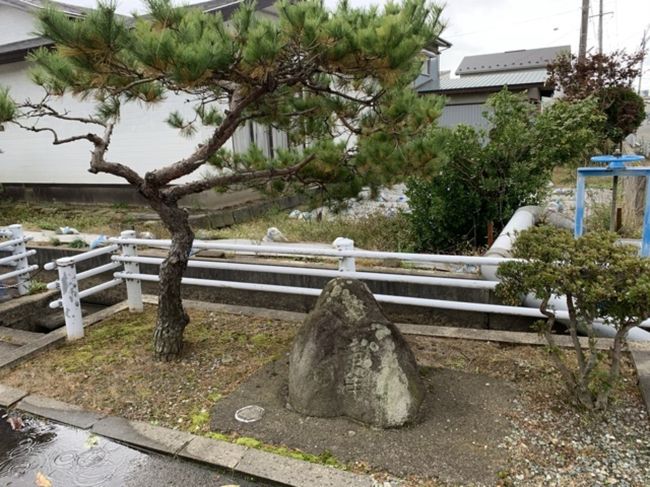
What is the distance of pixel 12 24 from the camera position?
1192 centimetres

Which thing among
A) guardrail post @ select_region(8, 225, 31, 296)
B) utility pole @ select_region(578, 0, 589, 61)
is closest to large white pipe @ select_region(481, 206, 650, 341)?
guardrail post @ select_region(8, 225, 31, 296)

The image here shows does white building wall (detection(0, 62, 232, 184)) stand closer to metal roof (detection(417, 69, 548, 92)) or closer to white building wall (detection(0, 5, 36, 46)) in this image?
white building wall (detection(0, 5, 36, 46))

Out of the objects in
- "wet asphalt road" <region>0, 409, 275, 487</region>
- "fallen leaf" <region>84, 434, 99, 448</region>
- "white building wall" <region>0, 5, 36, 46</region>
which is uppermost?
"white building wall" <region>0, 5, 36, 46</region>

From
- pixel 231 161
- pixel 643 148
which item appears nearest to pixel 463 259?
pixel 231 161

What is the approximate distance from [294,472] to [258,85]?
2.15 meters

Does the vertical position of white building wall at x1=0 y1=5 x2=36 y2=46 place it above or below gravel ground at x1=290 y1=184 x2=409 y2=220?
above

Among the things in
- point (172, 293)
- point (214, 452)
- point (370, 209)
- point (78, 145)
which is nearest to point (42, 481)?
point (214, 452)

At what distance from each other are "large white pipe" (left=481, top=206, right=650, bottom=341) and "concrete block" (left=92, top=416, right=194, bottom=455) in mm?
2107

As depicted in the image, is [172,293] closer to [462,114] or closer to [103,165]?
[103,165]

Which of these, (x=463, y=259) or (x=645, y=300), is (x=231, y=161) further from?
(x=645, y=300)

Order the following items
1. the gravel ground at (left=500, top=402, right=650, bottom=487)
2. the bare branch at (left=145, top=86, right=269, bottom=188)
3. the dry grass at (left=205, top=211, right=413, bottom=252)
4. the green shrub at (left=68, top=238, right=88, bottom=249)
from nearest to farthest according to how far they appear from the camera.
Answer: the gravel ground at (left=500, top=402, right=650, bottom=487), the bare branch at (left=145, top=86, right=269, bottom=188), the dry grass at (left=205, top=211, right=413, bottom=252), the green shrub at (left=68, top=238, right=88, bottom=249)

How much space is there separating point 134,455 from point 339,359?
1.23 metres

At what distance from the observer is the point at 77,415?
3102 millimetres

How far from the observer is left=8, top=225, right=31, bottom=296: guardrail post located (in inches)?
213
